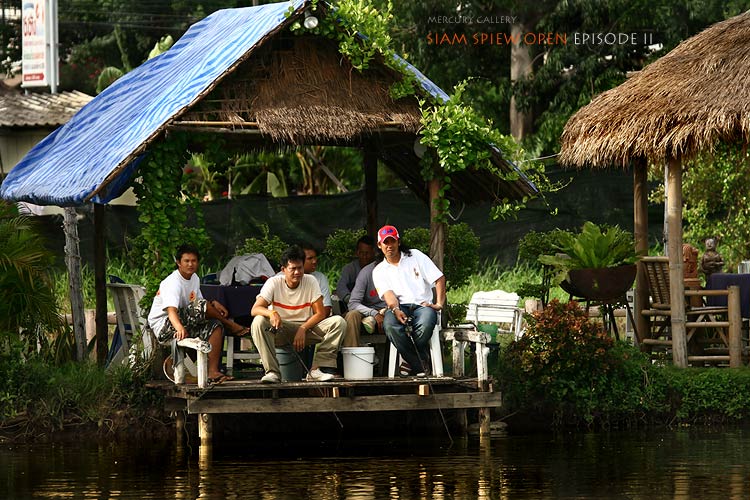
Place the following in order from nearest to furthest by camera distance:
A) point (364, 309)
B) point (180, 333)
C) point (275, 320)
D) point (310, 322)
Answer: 1. point (275, 320)
2. point (180, 333)
3. point (310, 322)
4. point (364, 309)

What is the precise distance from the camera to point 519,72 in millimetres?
24359

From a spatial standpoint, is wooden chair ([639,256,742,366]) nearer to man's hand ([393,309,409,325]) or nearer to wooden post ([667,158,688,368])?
wooden post ([667,158,688,368])

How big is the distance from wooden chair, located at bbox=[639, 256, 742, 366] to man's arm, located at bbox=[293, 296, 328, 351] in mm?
4115

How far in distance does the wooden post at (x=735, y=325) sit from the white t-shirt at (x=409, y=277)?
3.38 metres

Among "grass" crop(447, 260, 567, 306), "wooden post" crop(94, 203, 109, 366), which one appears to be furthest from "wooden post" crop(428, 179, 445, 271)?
"grass" crop(447, 260, 567, 306)

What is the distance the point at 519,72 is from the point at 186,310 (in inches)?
519

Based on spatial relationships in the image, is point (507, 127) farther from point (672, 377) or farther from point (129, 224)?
point (672, 377)

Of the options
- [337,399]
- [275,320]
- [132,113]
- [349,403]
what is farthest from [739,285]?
[132,113]

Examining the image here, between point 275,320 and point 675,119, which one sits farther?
point 675,119

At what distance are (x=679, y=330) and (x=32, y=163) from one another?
289 inches

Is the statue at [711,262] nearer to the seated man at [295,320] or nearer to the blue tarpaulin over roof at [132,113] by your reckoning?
the blue tarpaulin over roof at [132,113]

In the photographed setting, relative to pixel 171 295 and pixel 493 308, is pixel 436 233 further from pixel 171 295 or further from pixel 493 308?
pixel 493 308

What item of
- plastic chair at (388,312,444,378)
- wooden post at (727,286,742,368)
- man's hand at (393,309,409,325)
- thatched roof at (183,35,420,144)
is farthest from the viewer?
wooden post at (727,286,742,368)

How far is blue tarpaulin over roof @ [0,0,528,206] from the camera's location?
12.5 m
